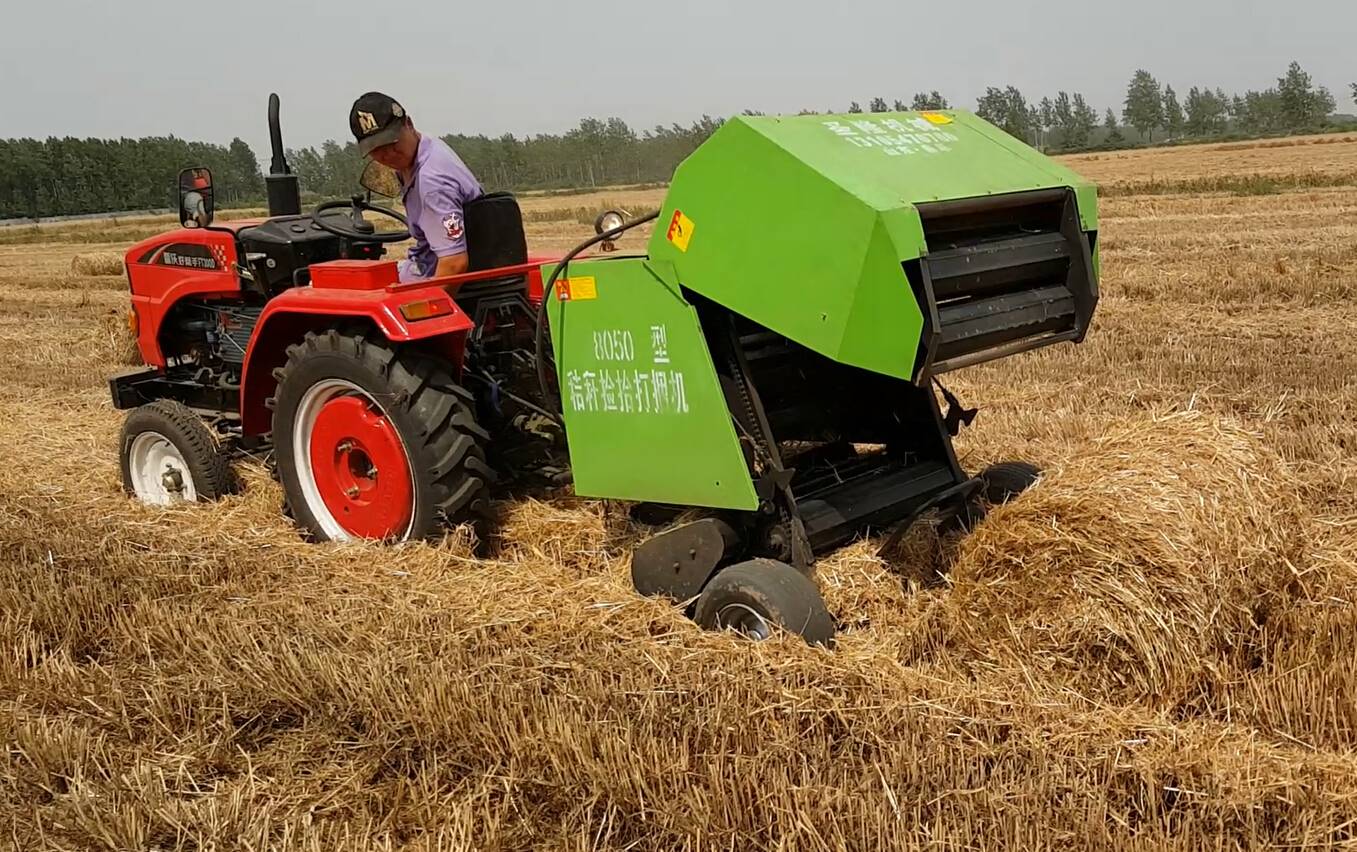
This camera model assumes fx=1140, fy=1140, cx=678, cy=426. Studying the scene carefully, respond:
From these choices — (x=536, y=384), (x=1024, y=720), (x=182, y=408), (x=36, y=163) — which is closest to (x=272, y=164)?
(x=182, y=408)

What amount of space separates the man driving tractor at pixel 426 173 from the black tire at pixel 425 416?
0.48 metres

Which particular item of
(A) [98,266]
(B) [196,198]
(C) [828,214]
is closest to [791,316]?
(C) [828,214]

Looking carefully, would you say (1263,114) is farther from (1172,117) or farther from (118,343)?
(118,343)

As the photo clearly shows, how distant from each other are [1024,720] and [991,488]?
1748mm

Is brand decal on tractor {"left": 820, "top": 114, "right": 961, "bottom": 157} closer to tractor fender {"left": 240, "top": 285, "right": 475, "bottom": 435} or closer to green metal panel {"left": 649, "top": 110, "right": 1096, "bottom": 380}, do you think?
green metal panel {"left": 649, "top": 110, "right": 1096, "bottom": 380}

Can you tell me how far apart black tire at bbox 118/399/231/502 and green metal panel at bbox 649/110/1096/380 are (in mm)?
2771

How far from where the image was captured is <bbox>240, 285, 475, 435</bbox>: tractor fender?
13.5 ft

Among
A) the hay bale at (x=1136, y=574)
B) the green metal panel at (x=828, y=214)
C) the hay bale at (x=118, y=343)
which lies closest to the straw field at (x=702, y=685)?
the hay bale at (x=1136, y=574)

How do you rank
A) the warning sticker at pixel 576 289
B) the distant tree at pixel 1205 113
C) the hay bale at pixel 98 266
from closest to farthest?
the warning sticker at pixel 576 289 → the hay bale at pixel 98 266 → the distant tree at pixel 1205 113

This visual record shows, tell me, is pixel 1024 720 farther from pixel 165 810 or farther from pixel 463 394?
pixel 463 394

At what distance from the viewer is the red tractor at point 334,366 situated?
13.9 ft

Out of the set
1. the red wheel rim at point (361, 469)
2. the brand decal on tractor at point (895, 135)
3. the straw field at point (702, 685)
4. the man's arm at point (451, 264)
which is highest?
the brand decal on tractor at point (895, 135)

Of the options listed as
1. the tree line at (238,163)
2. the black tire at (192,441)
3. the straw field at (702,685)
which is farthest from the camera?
the tree line at (238,163)

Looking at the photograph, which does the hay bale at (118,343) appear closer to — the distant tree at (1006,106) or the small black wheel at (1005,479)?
the small black wheel at (1005,479)
